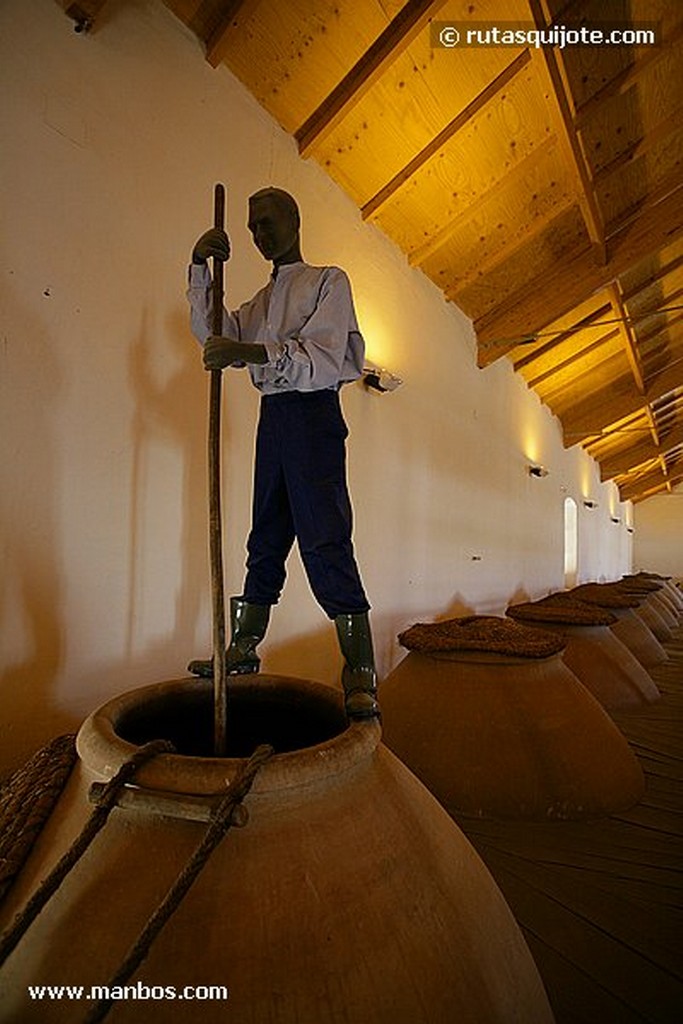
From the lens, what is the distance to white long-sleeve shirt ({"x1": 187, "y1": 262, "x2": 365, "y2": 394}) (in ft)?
3.83

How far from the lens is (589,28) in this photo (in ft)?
8.65

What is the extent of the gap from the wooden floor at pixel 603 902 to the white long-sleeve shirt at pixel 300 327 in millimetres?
1495

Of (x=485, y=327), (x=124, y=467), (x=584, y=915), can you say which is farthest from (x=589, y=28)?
(x=584, y=915)

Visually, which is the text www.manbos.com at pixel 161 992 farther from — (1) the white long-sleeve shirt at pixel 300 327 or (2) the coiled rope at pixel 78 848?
(1) the white long-sleeve shirt at pixel 300 327

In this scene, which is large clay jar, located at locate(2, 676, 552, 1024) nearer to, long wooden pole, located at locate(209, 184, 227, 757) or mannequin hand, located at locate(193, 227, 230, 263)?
long wooden pole, located at locate(209, 184, 227, 757)

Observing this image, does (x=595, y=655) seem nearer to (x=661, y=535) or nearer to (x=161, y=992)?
(x=161, y=992)

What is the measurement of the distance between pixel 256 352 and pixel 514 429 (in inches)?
215

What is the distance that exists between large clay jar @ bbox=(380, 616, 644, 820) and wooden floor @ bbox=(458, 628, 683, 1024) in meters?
0.08

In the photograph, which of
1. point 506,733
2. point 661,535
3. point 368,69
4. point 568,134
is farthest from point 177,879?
point 661,535

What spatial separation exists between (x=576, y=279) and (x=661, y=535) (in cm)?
1744

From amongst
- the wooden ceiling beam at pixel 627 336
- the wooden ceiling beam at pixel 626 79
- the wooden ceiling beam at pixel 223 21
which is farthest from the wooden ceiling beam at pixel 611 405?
the wooden ceiling beam at pixel 223 21

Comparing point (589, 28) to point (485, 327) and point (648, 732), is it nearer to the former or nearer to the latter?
point (485, 327)

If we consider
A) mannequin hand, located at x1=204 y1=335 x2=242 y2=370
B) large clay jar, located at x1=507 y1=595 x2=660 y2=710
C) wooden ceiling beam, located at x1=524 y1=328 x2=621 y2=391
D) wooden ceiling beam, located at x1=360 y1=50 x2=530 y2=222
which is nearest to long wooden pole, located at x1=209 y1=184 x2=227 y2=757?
mannequin hand, located at x1=204 y1=335 x2=242 y2=370

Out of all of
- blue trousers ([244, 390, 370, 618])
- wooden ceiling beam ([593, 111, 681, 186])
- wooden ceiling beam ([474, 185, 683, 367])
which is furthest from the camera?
wooden ceiling beam ([474, 185, 683, 367])
